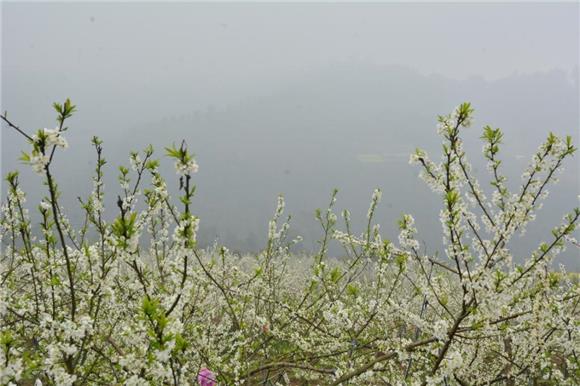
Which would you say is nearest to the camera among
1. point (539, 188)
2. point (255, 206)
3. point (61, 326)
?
point (61, 326)

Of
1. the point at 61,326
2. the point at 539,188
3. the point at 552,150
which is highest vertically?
the point at 552,150

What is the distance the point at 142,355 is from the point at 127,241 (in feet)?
2.41

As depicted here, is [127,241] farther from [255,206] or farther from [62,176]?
[62,176]

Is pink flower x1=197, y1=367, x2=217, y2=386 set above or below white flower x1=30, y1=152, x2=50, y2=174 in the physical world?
below

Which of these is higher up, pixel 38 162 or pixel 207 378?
pixel 38 162

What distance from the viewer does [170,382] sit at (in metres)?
2.60

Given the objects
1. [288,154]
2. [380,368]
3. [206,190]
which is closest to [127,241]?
[380,368]

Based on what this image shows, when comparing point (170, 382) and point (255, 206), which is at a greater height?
point (170, 382)

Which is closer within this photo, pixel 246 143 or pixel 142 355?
pixel 142 355

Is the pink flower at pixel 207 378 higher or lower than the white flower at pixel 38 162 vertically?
lower

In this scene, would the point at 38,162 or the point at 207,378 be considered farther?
the point at 207,378

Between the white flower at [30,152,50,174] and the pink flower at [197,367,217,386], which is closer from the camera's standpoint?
the white flower at [30,152,50,174]

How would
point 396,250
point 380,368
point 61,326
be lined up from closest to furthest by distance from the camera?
point 61,326 < point 380,368 < point 396,250

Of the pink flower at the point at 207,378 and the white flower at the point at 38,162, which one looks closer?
the white flower at the point at 38,162
